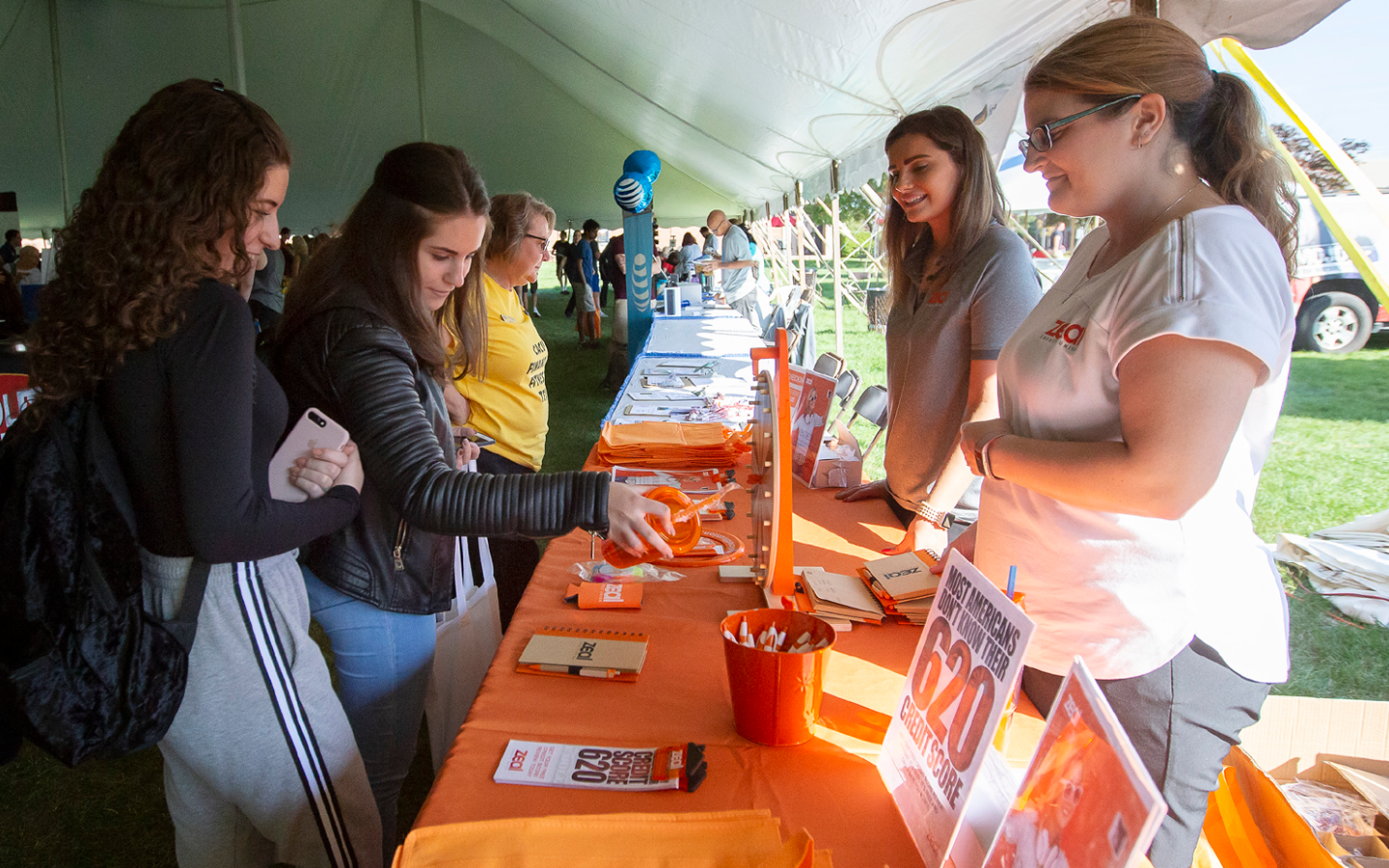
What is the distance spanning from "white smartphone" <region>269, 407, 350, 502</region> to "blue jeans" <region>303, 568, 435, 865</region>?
0.22m

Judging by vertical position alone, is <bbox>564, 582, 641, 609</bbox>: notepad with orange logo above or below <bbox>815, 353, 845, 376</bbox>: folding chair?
below

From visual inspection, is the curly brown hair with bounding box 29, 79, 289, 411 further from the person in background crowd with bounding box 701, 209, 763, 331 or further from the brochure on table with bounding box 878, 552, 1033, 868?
the person in background crowd with bounding box 701, 209, 763, 331

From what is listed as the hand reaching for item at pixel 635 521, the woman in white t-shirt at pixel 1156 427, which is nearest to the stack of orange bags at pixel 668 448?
the hand reaching for item at pixel 635 521

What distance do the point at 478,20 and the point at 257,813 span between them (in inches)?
426

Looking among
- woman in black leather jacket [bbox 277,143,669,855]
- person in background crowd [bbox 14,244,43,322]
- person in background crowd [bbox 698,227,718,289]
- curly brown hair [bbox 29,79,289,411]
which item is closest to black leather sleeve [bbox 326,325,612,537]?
woman in black leather jacket [bbox 277,143,669,855]

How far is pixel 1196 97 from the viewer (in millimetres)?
888

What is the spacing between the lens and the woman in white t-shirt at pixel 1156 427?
81 cm

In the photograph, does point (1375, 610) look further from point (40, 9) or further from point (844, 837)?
point (40, 9)

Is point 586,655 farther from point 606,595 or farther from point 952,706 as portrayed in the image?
point 952,706

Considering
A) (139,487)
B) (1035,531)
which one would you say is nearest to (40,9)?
(139,487)

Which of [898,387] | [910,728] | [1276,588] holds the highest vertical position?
[898,387]

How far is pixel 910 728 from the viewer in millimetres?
830

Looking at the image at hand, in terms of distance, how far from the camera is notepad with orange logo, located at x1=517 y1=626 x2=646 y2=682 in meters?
1.12

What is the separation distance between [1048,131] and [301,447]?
1041mm
